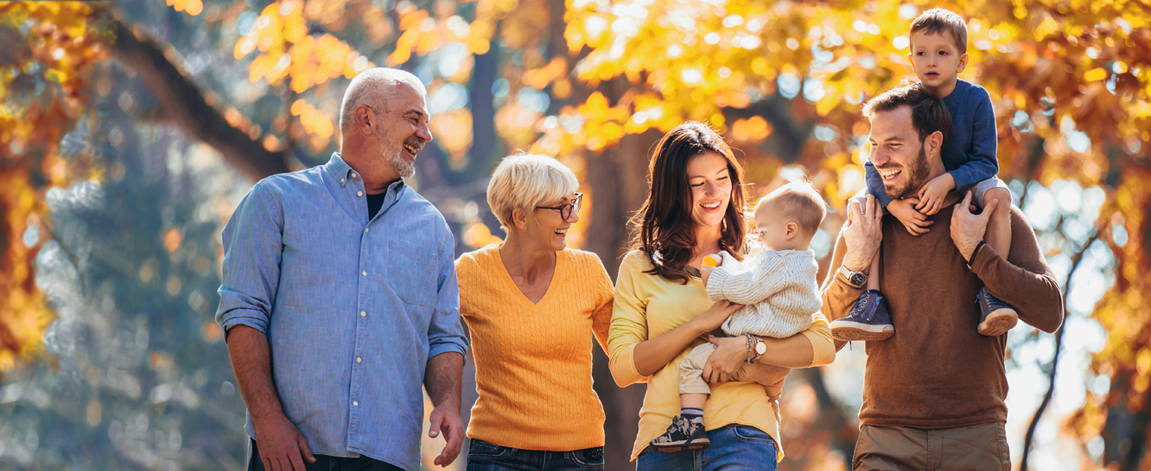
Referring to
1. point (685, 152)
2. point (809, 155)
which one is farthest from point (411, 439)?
point (809, 155)

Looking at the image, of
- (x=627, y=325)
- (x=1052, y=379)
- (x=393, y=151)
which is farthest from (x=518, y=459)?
(x=1052, y=379)

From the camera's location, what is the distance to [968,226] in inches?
101

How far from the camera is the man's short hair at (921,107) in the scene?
266 cm

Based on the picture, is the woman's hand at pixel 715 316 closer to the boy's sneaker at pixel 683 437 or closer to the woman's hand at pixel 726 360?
the woman's hand at pixel 726 360

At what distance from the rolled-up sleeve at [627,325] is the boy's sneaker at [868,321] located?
597 mm

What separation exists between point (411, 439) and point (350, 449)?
210 millimetres

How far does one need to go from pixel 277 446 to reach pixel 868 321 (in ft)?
5.70

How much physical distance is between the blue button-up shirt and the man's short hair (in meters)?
1.52

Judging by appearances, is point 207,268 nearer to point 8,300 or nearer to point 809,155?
point 8,300

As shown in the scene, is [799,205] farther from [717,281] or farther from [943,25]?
[943,25]

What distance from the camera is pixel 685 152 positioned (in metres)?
2.88

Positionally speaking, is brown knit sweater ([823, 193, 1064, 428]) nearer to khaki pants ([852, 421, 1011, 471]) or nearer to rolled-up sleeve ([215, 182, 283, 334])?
khaki pants ([852, 421, 1011, 471])

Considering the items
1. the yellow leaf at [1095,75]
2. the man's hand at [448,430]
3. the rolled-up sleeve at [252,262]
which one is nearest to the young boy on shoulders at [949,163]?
the man's hand at [448,430]

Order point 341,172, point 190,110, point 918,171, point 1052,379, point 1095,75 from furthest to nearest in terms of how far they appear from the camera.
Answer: point 1052,379 → point 190,110 → point 1095,75 → point 341,172 → point 918,171
